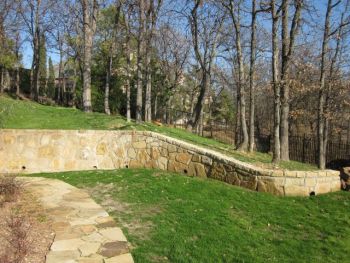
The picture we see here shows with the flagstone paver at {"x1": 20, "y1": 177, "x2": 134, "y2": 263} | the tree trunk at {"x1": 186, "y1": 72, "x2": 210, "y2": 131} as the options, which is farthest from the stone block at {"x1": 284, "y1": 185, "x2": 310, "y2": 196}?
the tree trunk at {"x1": 186, "y1": 72, "x2": 210, "y2": 131}

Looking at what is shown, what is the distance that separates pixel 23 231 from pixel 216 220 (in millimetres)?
3020

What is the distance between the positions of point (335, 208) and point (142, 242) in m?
4.19

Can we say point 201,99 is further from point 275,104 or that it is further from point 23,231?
point 23,231

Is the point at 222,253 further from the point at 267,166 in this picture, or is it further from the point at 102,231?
the point at 267,166

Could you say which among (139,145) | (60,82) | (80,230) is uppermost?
(60,82)

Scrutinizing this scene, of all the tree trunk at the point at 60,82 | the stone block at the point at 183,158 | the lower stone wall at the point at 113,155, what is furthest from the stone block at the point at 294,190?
the tree trunk at the point at 60,82

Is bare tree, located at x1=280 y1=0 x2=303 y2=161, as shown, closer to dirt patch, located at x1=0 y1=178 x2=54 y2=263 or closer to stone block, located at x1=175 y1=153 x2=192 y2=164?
stone block, located at x1=175 y1=153 x2=192 y2=164

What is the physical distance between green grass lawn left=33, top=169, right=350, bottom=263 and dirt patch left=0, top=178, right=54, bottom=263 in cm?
112

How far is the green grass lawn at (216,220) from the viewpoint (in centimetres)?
501

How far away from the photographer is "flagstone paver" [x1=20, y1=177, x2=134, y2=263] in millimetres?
4227

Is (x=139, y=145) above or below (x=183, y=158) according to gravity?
above

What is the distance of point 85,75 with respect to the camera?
1448cm

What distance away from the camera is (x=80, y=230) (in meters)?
5.02

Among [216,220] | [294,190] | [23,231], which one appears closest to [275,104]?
[294,190]
